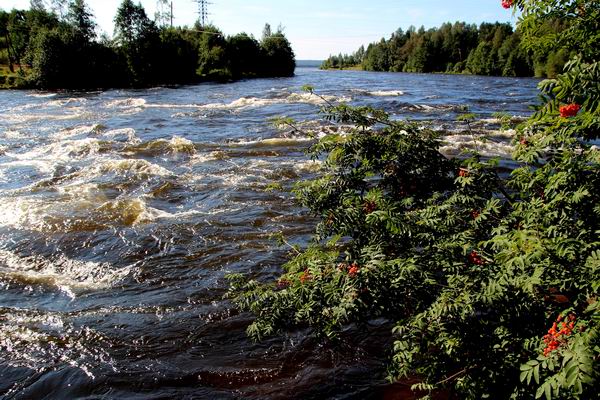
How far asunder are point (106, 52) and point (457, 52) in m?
83.7

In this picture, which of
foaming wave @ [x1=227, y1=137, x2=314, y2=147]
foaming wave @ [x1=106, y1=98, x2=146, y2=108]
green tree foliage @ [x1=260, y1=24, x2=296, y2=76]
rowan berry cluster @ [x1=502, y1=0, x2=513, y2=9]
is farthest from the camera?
green tree foliage @ [x1=260, y1=24, x2=296, y2=76]

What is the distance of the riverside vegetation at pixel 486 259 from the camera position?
3143 millimetres

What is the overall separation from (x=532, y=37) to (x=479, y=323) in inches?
107

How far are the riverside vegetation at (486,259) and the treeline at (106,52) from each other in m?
50.3

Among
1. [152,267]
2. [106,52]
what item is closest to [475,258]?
[152,267]

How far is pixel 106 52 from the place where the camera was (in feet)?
178

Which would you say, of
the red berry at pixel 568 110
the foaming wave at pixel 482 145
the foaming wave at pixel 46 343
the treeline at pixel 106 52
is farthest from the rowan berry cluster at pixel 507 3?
the treeline at pixel 106 52

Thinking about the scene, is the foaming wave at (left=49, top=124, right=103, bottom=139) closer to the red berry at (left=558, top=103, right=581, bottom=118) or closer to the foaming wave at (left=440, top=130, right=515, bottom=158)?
the foaming wave at (left=440, top=130, right=515, bottom=158)

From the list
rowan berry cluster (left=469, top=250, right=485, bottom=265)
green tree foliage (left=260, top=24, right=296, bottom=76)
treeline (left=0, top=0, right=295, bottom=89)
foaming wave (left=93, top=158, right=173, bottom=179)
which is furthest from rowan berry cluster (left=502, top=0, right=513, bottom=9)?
green tree foliage (left=260, top=24, right=296, bottom=76)

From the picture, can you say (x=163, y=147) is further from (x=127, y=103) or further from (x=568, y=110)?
(x=127, y=103)

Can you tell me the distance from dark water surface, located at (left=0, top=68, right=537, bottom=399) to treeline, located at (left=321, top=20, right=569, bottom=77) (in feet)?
213

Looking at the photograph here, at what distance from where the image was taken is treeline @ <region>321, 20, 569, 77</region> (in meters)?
75.2

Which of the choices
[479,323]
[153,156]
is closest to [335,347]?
[479,323]

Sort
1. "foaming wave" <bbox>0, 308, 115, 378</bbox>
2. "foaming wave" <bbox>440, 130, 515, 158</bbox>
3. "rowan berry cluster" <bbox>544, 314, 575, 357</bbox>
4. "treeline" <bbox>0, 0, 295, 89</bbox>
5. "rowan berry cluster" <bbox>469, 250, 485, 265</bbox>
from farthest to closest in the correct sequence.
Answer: "treeline" <bbox>0, 0, 295, 89</bbox> < "foaming wave" <bbox>440, 130, 515, 158</bbox> < "foaming wave" <bbox>0, 308, 115, 378</bbox> < "rowan berry cluster" <bbox>469, 250, 485, 265</bbox> < "rowan berry cluster" <bbox>544, 314, 575, 357</bbox>
